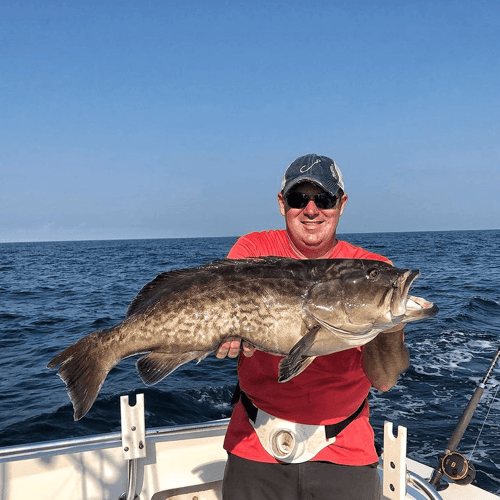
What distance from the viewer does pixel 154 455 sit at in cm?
432

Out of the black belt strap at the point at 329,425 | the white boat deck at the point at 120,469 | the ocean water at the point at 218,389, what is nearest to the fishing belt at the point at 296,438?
the black belt strap at the point at 329,425

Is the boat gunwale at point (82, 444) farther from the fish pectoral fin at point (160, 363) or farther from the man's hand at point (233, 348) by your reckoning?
the man's hand at point (233, 348)

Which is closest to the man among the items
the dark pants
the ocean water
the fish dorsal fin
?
the dark pants

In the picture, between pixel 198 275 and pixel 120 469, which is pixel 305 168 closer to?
pixel 198 275

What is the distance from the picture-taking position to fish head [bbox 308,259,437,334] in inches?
109

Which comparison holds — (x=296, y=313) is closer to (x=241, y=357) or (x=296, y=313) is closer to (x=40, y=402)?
(x=241, y=357)

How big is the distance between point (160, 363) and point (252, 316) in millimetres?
640

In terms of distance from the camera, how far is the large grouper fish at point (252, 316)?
112 inches

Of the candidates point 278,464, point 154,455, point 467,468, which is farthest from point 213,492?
point 467,468

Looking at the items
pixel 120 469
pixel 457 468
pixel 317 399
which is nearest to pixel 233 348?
pixel 317 399

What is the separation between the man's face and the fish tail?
4.77ft

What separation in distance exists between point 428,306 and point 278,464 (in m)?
1.45

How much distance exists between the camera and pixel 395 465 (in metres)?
3.19

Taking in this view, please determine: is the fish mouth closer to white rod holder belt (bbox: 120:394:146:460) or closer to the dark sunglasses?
the dark sunglasses
